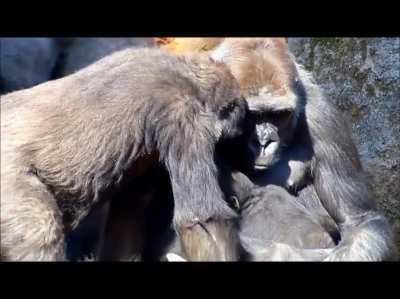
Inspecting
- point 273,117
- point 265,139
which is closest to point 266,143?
point 265,139

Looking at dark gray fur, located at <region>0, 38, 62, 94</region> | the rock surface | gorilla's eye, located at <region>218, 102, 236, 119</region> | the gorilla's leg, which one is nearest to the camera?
the gorilla's leg

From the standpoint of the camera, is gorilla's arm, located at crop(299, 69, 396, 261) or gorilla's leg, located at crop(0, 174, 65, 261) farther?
gorilla's arm, located at crop(299, 69, 396, 261)

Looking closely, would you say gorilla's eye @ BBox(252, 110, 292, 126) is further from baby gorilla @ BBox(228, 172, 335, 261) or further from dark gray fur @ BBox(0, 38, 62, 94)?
dark gray fur @ BBox(0, 38, 62, 94)

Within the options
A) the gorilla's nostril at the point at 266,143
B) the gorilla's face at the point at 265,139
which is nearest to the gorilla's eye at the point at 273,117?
the gorilla's face at the point at 265,139

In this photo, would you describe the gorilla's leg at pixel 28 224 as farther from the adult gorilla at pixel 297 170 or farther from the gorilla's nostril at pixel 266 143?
the gorilla's nostril at pixel 266 143

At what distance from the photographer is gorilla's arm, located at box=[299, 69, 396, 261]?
4.07 metres

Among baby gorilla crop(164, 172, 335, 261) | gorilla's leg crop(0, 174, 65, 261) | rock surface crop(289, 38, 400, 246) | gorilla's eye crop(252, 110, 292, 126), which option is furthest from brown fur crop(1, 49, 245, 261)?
rock surface crop(289, 38, 400, 246)

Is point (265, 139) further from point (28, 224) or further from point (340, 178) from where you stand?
point (28, 224)

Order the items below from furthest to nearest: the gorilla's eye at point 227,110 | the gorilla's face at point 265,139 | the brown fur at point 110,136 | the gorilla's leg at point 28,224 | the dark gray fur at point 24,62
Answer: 1. the dark gray fur at point 24,62
2. the gorilla's face at point 265,139
3. the gorilla's eye at point 227,110
4. the brown fur at point 110,136
5. the gorilla's leg at point 28,224

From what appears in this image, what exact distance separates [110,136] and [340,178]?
47.4 inches

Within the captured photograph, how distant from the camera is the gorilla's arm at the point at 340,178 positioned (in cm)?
407

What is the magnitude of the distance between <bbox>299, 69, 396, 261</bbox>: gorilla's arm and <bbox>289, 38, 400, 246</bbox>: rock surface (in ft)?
3.05

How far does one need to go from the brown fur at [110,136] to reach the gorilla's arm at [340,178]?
524mm
